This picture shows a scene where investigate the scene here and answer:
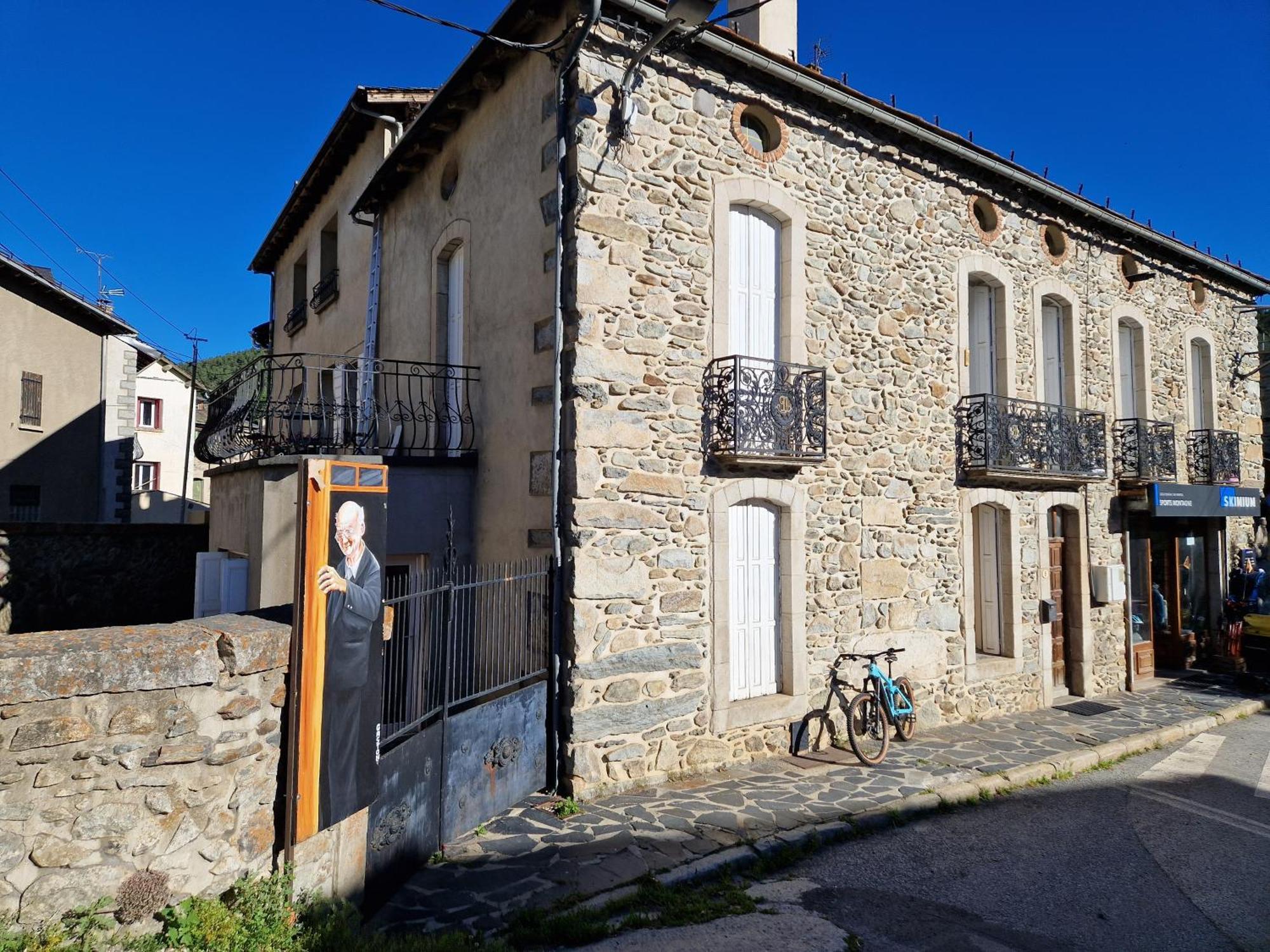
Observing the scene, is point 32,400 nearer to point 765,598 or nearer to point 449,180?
point 449,180

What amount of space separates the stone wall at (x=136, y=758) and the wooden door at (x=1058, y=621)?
33.3ft

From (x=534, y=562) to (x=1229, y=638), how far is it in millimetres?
12385

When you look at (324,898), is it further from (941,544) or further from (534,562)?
(941,544)

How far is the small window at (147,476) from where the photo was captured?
2653 centimetres

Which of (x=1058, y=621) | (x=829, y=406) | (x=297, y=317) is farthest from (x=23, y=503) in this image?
(x=1058, y=621)

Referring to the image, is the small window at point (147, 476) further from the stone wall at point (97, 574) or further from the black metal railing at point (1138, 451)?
the black metal railing at point (1138, 451)

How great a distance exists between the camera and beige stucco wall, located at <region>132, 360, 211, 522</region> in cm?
2642

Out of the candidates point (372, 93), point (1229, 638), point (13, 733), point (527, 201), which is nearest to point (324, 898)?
point (13, 733)

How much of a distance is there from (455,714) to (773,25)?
331 inches

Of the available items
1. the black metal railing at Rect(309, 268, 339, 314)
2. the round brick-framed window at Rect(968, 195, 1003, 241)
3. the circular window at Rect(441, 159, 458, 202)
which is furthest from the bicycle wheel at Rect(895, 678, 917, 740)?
the black metal railing at Rect(309, 268, 339, 314)

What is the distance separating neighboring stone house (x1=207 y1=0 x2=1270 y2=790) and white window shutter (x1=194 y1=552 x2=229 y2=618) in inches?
19.1

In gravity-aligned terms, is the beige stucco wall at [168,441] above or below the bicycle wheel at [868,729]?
above

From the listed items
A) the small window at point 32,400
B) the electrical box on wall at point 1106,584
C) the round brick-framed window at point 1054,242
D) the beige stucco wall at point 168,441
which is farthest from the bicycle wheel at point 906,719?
the beige stucco wall at point 168,441

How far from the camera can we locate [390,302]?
35.5ft
